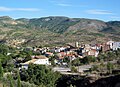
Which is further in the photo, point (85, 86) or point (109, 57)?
point (109, 57)

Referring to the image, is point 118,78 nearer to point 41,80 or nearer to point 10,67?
point 41,80

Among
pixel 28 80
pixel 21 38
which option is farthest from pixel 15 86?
pixel 21 38

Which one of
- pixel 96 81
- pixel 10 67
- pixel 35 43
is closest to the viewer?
pixel 96 81

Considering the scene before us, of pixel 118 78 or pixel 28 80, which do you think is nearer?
pixel 118 78

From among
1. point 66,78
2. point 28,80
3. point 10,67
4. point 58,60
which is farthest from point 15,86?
point 58,60

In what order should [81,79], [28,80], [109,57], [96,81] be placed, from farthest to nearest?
[109,57] → [28,80] → [81,79] → [96,81]

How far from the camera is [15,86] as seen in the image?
4250 centimetres

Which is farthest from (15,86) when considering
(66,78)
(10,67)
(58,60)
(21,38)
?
(21,38)

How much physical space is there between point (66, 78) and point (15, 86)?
10213mm

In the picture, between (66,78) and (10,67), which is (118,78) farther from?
(10,67)

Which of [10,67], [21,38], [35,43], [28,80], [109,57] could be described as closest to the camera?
[28,80]

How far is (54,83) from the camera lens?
47.9 metres

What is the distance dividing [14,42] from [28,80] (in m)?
103

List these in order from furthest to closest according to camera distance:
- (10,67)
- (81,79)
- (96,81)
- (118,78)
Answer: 1. (10,67)
2. (81,79)
3. (96,81)
4. (118,78)
